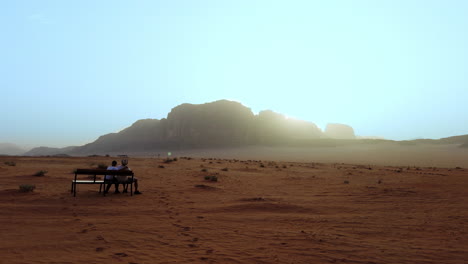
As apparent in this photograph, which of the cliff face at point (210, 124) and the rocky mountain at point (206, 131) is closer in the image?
the rocky mountain at point (206, 131)

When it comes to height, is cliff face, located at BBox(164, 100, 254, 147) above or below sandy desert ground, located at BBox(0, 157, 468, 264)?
above

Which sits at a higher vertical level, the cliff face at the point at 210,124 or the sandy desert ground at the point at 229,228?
the cliff face at the point at 210,124

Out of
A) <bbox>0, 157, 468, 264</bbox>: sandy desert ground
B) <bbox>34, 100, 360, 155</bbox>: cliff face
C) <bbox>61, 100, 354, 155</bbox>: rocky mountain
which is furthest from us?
<bbox>61, 100, 354, 155</bbox>: rocky mountain

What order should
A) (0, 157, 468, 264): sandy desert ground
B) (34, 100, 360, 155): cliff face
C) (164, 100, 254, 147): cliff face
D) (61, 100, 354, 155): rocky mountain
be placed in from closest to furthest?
1. (0, 157, 468, 264): sandy desert ground
2. (34, 100, 360, 155): cliff face
3. (61, 100, 354, 155): rocky mountain
4. (164, 100, 254, 147): cliff face

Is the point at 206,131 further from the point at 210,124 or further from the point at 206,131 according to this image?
the point at 210,124

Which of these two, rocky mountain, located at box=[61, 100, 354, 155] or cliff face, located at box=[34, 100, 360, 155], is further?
rocky mountain, located at box=[61, 100, 354, 155]

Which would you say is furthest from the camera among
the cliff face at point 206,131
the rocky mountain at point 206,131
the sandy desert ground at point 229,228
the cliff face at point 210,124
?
the cliff face at point 210,124

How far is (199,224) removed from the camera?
28.1 ft

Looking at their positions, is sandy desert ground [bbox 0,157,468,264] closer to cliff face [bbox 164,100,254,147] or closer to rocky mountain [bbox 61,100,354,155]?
rocky mountain [bbox 61,100,354,155]

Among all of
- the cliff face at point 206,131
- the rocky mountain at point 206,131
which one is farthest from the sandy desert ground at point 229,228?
the cliff face at point 206,131

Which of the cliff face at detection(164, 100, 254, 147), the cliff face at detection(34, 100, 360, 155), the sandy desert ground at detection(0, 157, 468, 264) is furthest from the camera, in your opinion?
the cliff face at detection(164, 100, 254, 147)

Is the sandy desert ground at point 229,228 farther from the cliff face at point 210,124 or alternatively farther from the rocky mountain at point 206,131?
the cliff face at point 210,124

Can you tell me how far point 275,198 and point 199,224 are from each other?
17.0 ft

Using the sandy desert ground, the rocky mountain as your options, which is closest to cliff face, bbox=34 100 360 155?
the rocky mountain
